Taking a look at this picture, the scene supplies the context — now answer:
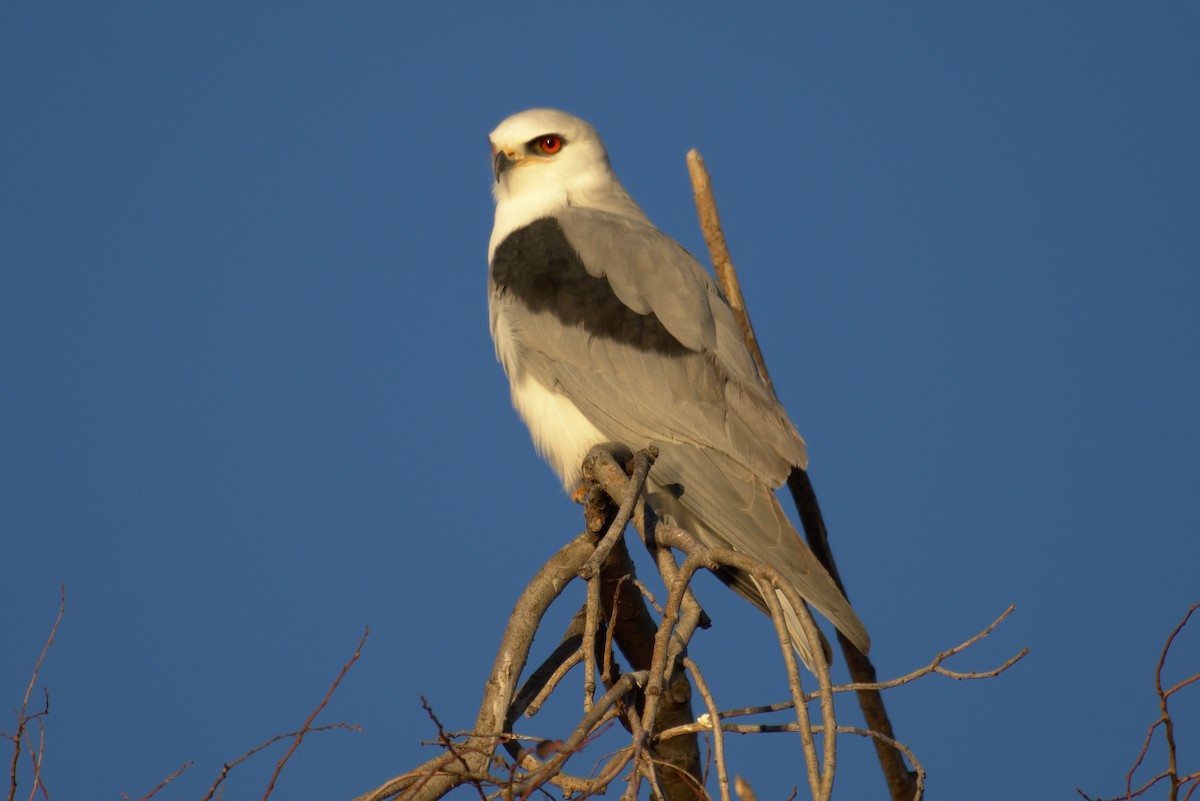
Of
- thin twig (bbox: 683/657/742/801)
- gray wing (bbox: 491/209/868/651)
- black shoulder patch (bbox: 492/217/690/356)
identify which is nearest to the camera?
thin twig (bbox: 683/657/742/801)

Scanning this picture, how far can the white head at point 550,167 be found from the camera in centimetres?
582

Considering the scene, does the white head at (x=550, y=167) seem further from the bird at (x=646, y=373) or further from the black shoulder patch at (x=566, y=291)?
the black shoulder patch at (x=566, y=291)

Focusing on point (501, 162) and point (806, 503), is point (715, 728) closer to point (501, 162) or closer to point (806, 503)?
point (806, 503)

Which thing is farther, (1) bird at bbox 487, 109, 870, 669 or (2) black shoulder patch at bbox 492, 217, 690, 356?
(2) black shoulder patch at bbox 492, 217, 690, 356

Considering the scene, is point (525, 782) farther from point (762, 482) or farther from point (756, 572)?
point (762, 482)

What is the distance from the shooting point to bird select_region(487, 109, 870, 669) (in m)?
4.32

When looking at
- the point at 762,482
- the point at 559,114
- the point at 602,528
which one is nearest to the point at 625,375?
the point at 762,482

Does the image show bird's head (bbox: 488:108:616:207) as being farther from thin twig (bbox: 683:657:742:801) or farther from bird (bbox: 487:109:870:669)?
thin twig (bbox: 683:657:742:801)

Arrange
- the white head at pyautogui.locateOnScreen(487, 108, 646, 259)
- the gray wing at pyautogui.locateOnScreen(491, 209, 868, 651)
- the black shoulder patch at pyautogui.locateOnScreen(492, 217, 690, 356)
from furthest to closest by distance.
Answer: the white head at pyautogui.locateOnScreen(487, 108, 646, 259), the black shoulder patch at pyautogui.locateOnScreen(492, 217, 690, 356), the gray wing at pyautogui.locateOnScreen(491, 209, 868, 651)

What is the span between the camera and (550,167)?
5902mm

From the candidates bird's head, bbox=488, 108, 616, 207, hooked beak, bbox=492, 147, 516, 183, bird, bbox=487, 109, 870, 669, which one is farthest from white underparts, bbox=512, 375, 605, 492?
hooked beak, bbox=492, 147, 516, 183

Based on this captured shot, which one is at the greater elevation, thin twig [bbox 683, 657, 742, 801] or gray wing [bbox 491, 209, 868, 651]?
gray wing [bbox 491, 209, 868, 651]

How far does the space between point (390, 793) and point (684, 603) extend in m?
0.79

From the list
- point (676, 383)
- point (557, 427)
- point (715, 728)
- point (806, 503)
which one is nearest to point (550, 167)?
point (557, 427)
